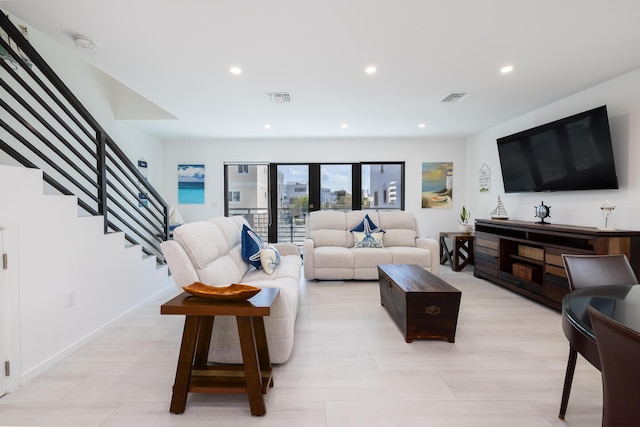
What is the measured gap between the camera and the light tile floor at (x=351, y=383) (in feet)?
5.17

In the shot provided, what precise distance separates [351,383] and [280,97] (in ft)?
9.90

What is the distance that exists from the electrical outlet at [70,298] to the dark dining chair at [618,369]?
9.89 feet

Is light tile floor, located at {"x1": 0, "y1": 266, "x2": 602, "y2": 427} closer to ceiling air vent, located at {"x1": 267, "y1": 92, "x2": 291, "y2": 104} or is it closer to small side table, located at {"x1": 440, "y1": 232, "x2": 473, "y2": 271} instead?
small side table, located at {"x1": 440, "y1": 232, "x2": 473, "y2": 271}

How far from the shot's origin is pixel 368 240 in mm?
4586

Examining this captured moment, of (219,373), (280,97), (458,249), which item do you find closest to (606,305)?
(219,373)

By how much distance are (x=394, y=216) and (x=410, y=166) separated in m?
1.41

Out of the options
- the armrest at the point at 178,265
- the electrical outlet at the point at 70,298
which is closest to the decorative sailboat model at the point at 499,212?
the armrest at the point at 178,265

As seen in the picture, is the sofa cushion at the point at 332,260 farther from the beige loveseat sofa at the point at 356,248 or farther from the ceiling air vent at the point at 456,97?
the ceiling air vent at the point at 456,97

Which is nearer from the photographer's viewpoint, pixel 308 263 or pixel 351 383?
pixel 351 383

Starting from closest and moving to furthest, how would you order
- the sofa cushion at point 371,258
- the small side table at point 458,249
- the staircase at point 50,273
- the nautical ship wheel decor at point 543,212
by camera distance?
1. the staircase at point 50,273
2. the nautical ship wheel decor at point 543,212
3. the sofa cushion at point 371,258
4. the small side table at point 458,249

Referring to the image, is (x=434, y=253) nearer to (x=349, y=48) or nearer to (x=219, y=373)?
(x=349, y=48)

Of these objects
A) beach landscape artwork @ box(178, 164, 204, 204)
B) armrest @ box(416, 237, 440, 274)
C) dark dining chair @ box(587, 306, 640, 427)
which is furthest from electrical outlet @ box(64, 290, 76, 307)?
armrest @ box(416, 237, 440, 274)

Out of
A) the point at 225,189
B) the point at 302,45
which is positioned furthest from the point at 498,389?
the point at 225,189

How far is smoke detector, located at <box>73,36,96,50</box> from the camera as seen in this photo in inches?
89.0
